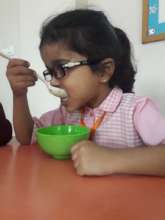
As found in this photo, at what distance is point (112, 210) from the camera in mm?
436

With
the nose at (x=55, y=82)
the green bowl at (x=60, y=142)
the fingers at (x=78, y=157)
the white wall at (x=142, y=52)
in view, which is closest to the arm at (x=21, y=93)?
the nose at (x=55, y=82)

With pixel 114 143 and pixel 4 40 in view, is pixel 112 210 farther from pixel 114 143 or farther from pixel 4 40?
pixel 4 40

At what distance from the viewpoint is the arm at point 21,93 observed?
94cm

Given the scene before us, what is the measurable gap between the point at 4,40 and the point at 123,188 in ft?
6.33

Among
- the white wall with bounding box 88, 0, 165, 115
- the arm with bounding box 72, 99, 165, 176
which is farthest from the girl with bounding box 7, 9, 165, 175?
the white wall with bounding box 88, 0, 165, 115

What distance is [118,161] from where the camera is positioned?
0.62 meters

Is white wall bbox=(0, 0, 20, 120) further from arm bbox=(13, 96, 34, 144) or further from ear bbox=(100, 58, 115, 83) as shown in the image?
ear bbox=(100, 58, 115, 83)

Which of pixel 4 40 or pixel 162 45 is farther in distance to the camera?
pixel 4 40

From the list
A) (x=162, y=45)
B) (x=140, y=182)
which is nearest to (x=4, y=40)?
(x=162, y=45)

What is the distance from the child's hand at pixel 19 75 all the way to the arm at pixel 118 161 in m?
0.37

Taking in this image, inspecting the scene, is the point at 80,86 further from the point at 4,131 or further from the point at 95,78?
the point at 4,131

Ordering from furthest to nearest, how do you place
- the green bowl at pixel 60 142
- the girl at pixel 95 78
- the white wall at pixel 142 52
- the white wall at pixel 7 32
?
1. the white wall at pixel 7 32
2. the white wall at pixel 142 52
3. the girl at pixel 95 78
4. the green bowl at pixel 60 142

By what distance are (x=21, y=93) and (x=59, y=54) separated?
0.69 feet

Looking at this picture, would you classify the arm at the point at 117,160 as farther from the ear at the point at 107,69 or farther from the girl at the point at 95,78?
the ear at the point at 107,69
